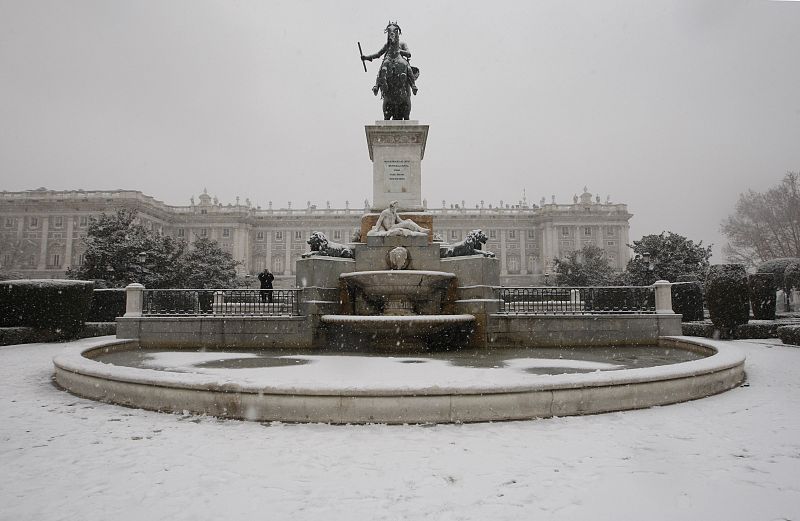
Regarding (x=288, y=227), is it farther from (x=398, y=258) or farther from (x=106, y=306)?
(x=398, y=258)

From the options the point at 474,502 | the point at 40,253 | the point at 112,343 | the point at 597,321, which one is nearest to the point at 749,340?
the point at 597,321

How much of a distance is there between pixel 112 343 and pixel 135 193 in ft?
273

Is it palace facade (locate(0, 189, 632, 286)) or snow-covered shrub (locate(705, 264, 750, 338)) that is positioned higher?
palace facade (locate(0, 189, 632, 286))

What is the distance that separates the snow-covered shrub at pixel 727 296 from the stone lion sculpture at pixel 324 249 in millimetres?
10494

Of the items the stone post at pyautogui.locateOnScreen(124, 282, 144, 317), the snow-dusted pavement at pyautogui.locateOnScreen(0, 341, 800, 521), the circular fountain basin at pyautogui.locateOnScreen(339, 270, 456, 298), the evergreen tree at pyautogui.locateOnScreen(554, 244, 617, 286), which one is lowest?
the snow-dusted pavement at pyautogui.locateOnScreen(0, 341, 800, 521)

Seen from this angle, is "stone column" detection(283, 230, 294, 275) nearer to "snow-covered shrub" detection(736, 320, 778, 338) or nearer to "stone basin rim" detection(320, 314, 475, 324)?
"snow-covered shrub" detection(736, 320, 778, 338)

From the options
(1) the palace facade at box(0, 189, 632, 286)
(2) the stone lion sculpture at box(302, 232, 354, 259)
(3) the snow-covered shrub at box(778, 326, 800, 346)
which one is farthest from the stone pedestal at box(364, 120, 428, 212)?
(1) the palace facade at box(0, 189, 632, 286)

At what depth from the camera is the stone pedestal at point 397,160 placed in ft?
43.7

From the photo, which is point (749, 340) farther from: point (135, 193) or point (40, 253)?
point (40, 253)

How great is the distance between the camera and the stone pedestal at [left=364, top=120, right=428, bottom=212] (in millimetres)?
13312

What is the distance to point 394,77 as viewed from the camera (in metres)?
13.8

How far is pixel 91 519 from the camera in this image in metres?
3.12

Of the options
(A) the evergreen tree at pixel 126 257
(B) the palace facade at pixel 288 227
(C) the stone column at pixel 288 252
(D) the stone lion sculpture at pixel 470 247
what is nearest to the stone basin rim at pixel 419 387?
(D) the stone lion sculpture at pixel 470 247

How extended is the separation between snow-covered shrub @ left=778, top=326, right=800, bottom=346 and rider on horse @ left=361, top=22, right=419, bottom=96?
11.3 meters
